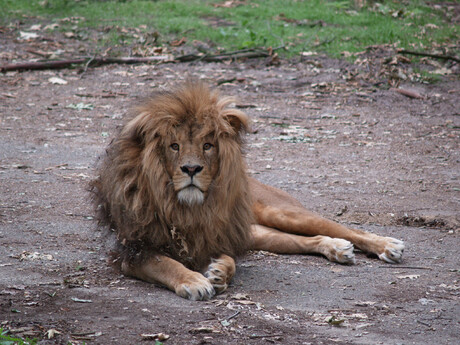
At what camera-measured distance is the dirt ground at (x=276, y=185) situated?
3.77 m

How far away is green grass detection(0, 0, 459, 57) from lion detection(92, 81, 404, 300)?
8554 mm

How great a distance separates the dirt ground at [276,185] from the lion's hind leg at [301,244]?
9 centimetres

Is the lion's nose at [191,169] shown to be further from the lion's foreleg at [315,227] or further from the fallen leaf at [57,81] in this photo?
the fallen leaf at [57,81]

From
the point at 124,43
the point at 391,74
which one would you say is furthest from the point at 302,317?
the point at 124,43

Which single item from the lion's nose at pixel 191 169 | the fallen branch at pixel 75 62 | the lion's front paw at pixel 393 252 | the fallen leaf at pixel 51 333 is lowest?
the lion's front paw at pixel 393 252

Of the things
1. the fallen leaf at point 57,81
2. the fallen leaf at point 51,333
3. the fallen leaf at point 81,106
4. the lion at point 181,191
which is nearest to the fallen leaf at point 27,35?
the fallen leaf at point 57,81

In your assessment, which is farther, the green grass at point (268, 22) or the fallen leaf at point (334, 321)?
the green grass at point (268, 22)

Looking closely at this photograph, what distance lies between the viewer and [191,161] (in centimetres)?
422

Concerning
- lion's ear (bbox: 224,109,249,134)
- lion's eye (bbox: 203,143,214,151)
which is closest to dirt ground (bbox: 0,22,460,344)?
lion's eye (bbox: 203,143,214,151)

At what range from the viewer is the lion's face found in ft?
13.9

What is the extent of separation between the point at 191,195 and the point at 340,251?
55.7 inches

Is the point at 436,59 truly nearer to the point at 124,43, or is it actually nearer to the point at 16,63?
the point at 124,43

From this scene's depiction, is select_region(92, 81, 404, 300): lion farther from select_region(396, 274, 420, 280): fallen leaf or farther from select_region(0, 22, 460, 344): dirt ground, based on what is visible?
select_region(396, 274, 420, 280): fallen leaf

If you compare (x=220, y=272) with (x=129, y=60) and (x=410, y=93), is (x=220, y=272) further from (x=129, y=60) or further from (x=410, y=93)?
(x=129, y=60)
